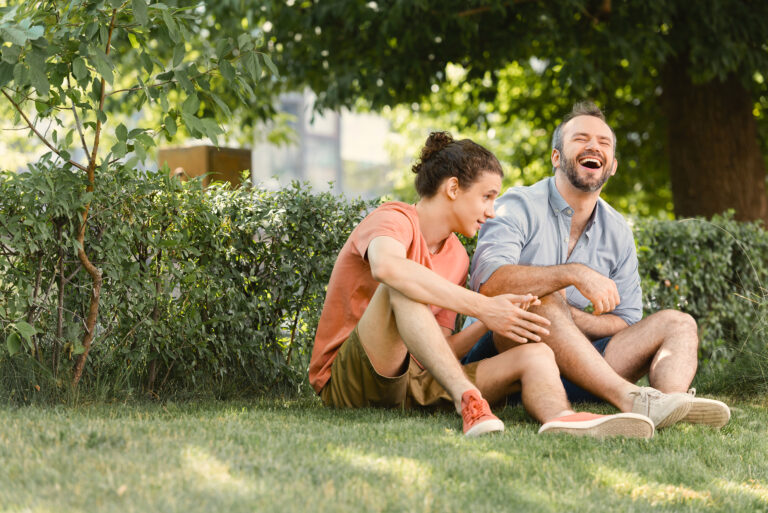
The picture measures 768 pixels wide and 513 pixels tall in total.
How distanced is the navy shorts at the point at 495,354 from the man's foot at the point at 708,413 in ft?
2.00

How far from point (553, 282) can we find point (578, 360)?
1.26 feet

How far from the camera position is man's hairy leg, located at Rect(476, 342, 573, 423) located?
12.3 feet

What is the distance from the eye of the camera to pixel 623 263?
478cm

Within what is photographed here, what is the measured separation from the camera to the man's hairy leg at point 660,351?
159 inches

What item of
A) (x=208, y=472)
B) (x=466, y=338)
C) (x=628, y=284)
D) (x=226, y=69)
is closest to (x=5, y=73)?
(x=226, y=69)

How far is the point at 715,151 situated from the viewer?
9117 millimetres

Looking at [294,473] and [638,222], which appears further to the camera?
[638,222]

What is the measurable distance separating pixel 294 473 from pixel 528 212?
227 cm

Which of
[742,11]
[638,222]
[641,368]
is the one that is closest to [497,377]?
[641,368]

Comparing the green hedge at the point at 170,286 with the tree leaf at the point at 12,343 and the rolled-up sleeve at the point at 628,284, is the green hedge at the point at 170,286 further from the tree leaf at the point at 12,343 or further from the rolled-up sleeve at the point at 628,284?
the rolled-up sleeve at the point at 628,284

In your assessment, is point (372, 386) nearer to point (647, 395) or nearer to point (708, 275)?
point (647, 395)

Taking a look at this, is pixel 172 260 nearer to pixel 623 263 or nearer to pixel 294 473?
pixel 294 473

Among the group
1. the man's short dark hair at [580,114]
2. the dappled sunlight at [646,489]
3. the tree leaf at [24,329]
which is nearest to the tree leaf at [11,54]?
the tree leaf at [24,329]

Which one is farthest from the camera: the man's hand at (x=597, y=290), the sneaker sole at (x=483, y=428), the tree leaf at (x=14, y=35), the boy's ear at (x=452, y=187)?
the boy's ear at (x=452, y=187)
